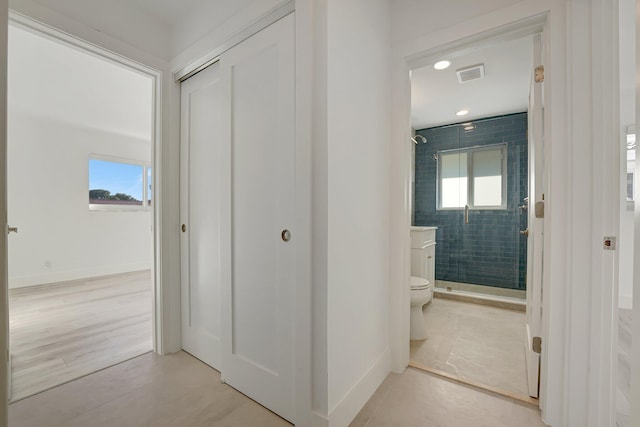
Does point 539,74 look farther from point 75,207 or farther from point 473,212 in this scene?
point 75,207

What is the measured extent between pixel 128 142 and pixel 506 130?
6590mm

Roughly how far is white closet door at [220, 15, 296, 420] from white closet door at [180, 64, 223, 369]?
23 cm

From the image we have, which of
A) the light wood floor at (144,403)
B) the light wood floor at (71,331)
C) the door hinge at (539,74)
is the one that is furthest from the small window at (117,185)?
the door hinge at (539,74)

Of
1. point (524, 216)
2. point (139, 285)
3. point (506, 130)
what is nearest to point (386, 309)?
point (524, 216)

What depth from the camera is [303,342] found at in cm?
128

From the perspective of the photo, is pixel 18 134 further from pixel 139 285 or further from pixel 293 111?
pixel 293 111

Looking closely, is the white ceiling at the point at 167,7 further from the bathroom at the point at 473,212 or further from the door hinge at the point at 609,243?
the door hinge at the point at 609,243

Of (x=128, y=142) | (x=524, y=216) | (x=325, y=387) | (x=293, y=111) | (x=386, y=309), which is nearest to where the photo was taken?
(x=325, y=387)

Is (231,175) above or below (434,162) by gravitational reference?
below

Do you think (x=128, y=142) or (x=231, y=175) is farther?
(x=128, y=142)

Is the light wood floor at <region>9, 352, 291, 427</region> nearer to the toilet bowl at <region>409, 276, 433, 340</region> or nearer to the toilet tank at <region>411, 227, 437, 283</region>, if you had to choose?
the toilet bowl at <region>409, 276, 433, 340</region>

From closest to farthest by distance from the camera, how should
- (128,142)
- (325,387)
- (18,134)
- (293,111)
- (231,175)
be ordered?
(325,387) < (293,111) < (231,175) < (18,134) < (128,142)

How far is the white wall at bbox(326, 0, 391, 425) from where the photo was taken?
128cm

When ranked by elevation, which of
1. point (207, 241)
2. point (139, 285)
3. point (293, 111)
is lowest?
point (139, 285)
